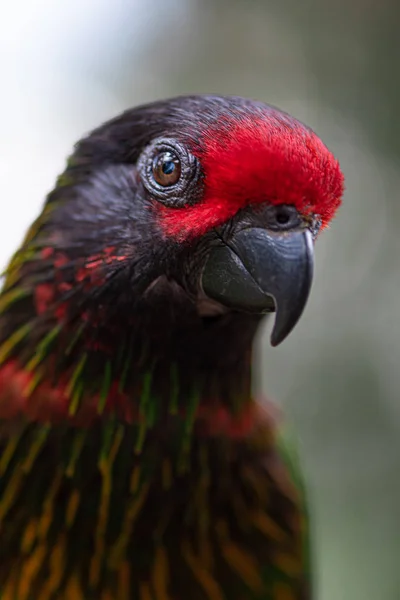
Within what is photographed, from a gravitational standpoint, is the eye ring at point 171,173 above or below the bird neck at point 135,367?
above

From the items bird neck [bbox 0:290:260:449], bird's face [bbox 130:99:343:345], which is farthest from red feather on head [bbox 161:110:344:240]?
bird neck [bbox 0:290:260:449]

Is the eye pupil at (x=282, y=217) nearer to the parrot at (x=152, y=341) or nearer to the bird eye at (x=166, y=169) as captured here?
the parrot at (x=152, y=341)

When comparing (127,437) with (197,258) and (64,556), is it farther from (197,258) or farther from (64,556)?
(197,258)

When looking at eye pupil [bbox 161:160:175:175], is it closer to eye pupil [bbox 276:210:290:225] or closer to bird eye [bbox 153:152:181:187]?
bird eye [bbox 153:152:181:187]

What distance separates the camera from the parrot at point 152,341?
1.08 meters

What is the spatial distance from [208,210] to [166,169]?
0.40ft

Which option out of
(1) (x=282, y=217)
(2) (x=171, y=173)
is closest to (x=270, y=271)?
(1) (x=282, y=217)

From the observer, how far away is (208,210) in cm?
109

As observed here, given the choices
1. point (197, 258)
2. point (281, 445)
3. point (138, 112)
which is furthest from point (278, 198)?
point (281, 445)

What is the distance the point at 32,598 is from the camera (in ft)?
4.38

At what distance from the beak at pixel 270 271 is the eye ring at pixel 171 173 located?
110 millimetres

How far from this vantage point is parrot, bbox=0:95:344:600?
1.08 metres

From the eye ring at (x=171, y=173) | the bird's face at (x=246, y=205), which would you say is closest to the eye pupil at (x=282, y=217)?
the bird's face at (x=246, y=205)

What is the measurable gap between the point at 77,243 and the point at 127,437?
39 cm
